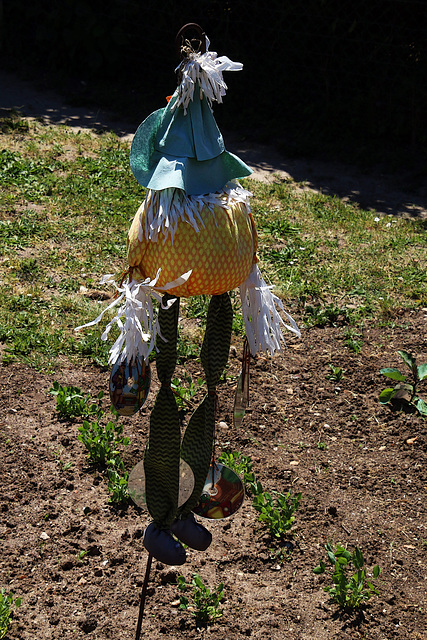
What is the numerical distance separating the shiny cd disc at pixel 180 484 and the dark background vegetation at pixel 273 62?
19.7 feet

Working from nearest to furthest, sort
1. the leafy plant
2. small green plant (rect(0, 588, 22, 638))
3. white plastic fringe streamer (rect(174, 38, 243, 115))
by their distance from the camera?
white plastic fringe streamer (rect(174, 38, 243, 115)) → small green plant (rect(0, 588, 22, 638)) → the leafy plant

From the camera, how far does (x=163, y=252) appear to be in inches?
83.0

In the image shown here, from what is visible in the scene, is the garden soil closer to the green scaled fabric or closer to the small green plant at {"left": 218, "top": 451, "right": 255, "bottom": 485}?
the small green plant at {"left": 218, "top": 451, "right": 255, "bottom": 485}

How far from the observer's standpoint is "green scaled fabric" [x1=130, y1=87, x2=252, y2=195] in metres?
2.10

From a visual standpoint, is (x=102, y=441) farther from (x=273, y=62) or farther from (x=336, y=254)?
(x=273, y=62)

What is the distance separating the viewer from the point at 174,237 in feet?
6.86

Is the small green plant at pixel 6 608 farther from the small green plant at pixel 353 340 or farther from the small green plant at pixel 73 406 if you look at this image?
the small green plant at pixel 353 340

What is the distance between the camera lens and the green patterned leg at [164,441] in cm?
228

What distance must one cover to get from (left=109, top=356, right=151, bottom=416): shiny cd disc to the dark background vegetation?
19.9ft

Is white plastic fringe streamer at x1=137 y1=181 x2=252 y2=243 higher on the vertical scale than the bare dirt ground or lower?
higher

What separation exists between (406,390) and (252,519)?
1332 millimetres

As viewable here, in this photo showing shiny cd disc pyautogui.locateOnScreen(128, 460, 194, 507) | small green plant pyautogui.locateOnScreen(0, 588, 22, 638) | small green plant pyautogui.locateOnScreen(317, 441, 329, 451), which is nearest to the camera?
shiny cd disc pyautogui.locateOnScreen(128, 460, 194, 507)

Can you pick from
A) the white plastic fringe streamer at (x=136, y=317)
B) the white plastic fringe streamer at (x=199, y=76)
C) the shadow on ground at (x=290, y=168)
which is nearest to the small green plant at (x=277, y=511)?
the white plastic fringe streamer at (x=136, y=317)

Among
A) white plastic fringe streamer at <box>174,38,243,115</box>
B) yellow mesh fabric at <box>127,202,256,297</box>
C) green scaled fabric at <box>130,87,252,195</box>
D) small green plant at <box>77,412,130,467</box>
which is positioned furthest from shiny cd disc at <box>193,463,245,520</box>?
white plastic fringe streamer at <box>174,38,243,115</box>
